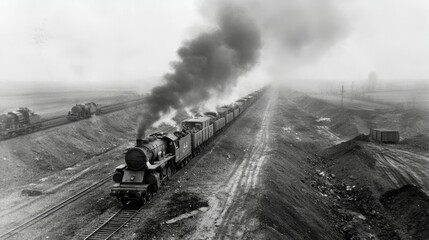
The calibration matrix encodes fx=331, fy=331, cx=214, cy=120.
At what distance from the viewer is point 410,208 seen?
727 inches

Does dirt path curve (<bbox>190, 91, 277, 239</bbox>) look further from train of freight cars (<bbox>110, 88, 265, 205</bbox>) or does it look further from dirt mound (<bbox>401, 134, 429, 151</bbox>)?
dirt mound (<bbox>401, 134, 429, 151</bbox>)

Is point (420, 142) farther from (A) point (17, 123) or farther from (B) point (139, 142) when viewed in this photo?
(A) point (17, 123)

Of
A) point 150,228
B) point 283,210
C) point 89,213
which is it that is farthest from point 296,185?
point 89,213

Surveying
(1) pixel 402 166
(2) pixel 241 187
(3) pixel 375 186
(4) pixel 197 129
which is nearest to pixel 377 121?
(1) pixel 402 166

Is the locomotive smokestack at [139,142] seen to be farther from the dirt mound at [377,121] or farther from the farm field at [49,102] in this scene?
the farm field at [49,102]

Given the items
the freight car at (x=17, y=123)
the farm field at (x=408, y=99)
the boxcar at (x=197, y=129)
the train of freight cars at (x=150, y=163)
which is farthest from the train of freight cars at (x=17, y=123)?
the farm field at (x=408, y=99)

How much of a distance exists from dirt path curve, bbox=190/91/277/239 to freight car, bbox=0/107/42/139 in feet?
67.8

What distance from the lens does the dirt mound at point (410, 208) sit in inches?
663

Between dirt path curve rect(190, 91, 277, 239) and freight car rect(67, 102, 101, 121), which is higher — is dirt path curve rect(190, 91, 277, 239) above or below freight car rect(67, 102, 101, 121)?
below

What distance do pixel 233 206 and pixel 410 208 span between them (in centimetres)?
1018

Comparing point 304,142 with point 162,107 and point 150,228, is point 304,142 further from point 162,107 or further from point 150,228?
point 150,228

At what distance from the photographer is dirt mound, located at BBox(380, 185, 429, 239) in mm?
16844

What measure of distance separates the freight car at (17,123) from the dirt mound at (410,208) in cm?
3022

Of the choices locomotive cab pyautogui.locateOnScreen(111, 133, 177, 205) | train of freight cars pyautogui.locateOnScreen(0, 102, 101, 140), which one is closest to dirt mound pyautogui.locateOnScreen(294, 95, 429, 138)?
locomotive cab pyautogui.locateOnScreen(111, 133, 177, 205)
